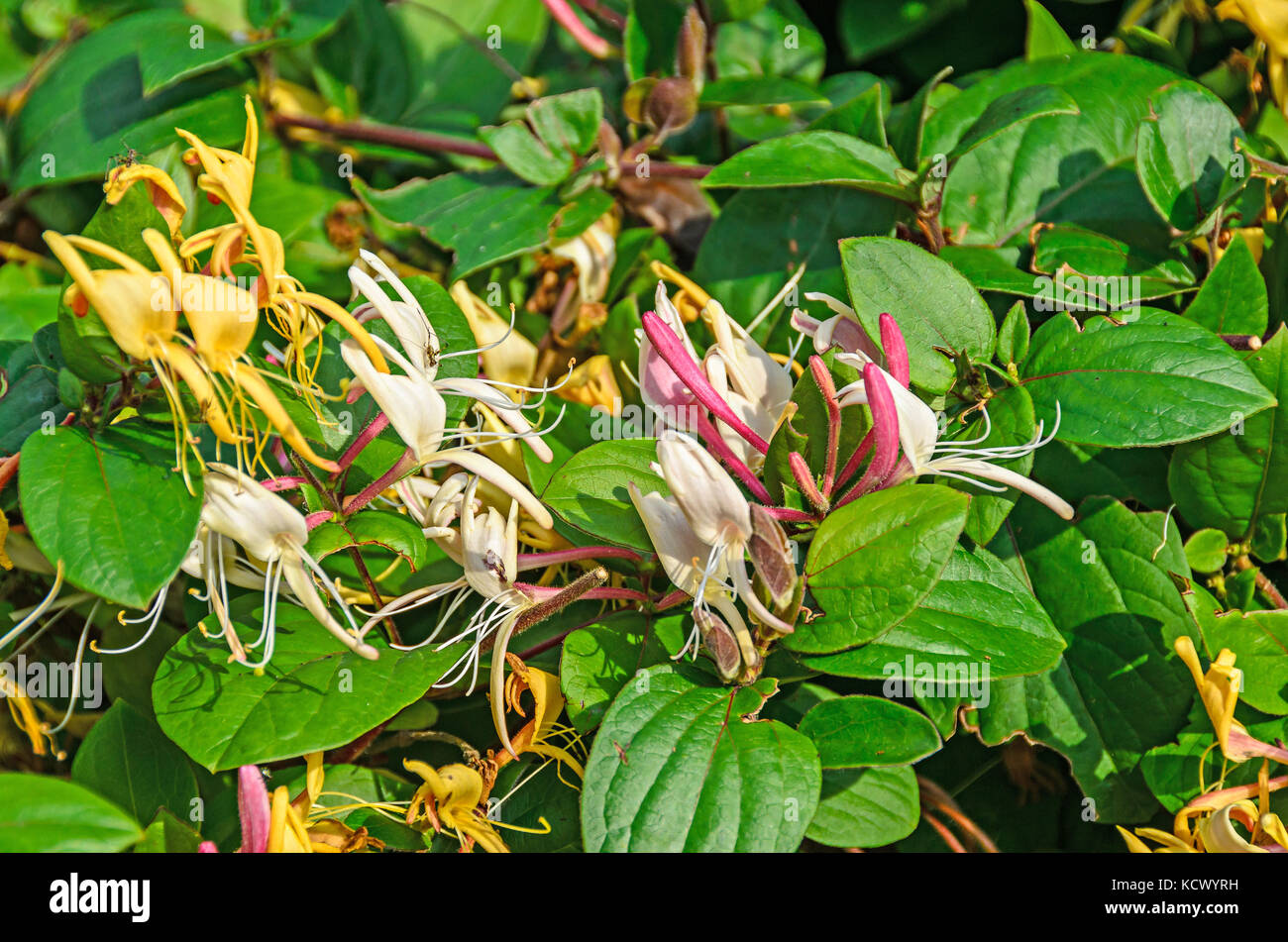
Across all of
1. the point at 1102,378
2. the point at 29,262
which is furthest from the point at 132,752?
the point at 1102,378

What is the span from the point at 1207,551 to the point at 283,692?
0.77m

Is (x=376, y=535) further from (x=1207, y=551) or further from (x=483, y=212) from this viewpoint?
(x=1207, y=551)

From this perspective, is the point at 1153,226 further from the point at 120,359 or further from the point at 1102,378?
the point at 120,359

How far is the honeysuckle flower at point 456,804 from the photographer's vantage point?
2.59 ft

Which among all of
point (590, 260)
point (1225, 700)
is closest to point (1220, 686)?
point (1225, 700)

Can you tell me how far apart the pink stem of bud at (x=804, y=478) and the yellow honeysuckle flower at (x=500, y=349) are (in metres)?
0.38

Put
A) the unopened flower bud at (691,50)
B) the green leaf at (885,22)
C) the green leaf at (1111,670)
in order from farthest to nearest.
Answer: the green leaf at (885,22)
the unopened flower bud at (691,50)
the green leaf at (1111,670)

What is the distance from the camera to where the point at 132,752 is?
2.80 ft

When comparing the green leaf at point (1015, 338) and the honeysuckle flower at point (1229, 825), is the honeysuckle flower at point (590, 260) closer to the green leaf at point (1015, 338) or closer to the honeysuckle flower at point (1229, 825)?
the green leaf at point (1015, 338)

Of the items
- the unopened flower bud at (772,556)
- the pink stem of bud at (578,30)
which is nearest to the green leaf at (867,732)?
the unopened flower bud at (772,556)

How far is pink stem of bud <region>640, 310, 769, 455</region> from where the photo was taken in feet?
2.39

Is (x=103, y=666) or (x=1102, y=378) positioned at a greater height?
(x=1102, y=378)

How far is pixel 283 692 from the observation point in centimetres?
75

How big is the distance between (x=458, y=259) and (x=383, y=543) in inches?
15.4
